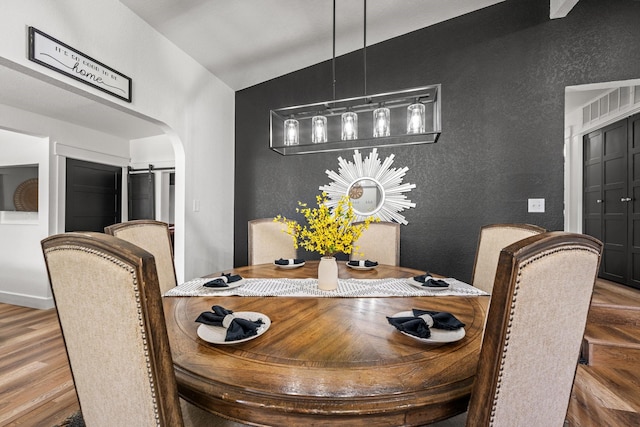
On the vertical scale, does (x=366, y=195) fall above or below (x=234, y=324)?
above

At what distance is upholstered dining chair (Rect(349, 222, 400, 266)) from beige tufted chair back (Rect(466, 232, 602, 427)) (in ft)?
6.10

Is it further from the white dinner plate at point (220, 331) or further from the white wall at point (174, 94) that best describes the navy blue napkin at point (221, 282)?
the white wall at point (174, 94)

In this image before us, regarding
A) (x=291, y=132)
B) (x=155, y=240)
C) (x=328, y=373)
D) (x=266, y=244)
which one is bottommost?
(x=328, y=373)

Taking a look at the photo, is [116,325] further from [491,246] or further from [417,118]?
[491,246]

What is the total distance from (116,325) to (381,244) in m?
2.21

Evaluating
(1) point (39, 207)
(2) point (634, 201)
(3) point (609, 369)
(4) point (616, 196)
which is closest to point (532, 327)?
(3) point (609, 369)

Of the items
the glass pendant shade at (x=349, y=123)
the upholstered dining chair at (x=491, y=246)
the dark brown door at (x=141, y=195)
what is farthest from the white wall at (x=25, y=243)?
the upholstered dining chair at (x=491, y=246)

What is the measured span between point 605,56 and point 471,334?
3141mm

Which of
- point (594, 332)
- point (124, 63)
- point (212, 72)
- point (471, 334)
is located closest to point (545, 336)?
point (471, 334)

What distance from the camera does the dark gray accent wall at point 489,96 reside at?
2.73 m

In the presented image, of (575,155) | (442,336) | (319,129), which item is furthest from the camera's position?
(575,155)

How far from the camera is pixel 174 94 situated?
2859 millimetres

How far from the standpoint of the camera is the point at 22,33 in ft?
5.58

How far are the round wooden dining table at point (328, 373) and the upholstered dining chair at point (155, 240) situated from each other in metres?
0.86
